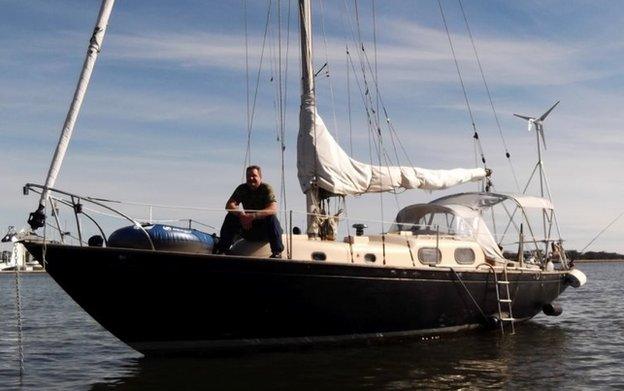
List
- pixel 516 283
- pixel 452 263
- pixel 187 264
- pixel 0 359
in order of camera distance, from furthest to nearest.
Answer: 1. pixel 516 283
2. pixel 452 263
3. pixel 0 359
4. pixel 187 264

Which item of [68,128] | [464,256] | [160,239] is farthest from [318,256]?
[68,128]

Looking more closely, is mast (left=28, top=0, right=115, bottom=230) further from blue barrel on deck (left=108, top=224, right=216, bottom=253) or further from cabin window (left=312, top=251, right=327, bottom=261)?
cabin window (left=312, top=251, right=327, bottom=261)

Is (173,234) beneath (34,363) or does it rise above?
above

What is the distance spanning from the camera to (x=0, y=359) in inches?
644

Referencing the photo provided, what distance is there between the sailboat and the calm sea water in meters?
0.53

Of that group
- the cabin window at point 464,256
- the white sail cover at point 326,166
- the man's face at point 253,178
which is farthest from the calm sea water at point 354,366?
the white sail cover at point 326,166

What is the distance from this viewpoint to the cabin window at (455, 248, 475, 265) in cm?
1827

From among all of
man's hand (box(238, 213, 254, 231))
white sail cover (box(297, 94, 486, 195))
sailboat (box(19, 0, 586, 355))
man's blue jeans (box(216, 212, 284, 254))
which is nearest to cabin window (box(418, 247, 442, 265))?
sailboat (box(19, 0, 586, 355))

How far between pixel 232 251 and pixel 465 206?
791 centimetres

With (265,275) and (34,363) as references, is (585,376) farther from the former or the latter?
(34,363)

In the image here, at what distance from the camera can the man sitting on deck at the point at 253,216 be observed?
48.8 feet

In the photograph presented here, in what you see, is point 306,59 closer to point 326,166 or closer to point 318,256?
point 326,166

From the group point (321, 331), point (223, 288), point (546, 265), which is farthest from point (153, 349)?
point (546, 265)

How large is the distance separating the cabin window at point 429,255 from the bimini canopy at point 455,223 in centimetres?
130
